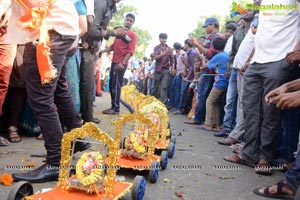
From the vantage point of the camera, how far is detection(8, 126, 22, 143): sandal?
4.42m

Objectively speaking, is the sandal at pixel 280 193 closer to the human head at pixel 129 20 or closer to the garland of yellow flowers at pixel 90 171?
the garland of yellow flowers at pixel 90 171

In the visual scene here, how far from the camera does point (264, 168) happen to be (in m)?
4.10

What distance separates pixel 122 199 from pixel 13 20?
5.56ft

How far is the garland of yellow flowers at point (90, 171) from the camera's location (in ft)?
8.54

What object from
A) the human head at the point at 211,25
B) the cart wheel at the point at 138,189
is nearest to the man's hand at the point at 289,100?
the cart wheel at the point at 138,189

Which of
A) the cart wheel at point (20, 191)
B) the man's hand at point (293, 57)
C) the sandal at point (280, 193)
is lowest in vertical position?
the sandal at point (280, 193)

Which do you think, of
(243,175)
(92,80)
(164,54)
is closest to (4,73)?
(92,80)

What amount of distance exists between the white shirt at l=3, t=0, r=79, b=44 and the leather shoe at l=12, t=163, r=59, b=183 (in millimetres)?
1058

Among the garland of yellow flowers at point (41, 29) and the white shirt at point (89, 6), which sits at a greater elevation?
the white shirt at point (89, 6)

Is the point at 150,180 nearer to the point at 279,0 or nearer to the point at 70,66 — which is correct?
the point at 70,66

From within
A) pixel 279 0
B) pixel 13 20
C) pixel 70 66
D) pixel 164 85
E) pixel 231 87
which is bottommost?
pixel 164 85

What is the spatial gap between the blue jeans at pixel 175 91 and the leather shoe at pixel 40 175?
816 centimetres

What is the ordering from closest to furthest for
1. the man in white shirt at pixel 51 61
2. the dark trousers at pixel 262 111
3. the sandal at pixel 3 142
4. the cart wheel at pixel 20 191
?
the cart wheel at pixel 20 191 → the man in white shirt at pixel 51 61 → the dark trousers at pixel 262 111 → the sandal at pixel 3 142

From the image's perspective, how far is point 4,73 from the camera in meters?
3.99
